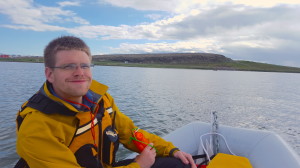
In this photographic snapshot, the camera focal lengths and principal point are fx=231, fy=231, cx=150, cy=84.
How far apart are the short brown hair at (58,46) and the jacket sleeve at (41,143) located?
387 millimetres

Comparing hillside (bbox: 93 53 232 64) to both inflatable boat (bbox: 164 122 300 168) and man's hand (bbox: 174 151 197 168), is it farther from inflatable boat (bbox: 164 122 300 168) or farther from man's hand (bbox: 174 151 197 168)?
man's hand (bbox: 174 151 197 168)

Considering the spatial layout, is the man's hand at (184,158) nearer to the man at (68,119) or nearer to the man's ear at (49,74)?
the man at (68,119)

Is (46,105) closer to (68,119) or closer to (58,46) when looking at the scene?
(68,119)

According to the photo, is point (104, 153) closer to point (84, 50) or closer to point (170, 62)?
point (84, 50)

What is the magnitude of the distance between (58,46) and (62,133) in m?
0.59

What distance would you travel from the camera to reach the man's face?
1.57 metres

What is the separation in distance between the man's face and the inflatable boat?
2.45 metres

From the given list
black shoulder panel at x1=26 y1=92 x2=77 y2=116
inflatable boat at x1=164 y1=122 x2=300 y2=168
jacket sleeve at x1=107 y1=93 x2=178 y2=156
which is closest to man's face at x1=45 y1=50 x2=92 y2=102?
black shoulder panel at x1=26 y1=92 x2=77 y2=116

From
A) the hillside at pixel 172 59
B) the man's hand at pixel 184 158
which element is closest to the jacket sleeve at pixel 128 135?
the man's hand at pixel 184 158

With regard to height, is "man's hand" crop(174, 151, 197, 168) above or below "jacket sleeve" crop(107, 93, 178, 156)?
below

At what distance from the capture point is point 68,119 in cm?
156

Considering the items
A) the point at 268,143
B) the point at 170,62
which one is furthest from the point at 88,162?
the point at 170,62

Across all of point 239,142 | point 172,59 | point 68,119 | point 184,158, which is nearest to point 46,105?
point 68,119

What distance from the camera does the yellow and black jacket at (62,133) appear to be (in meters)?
1.36
